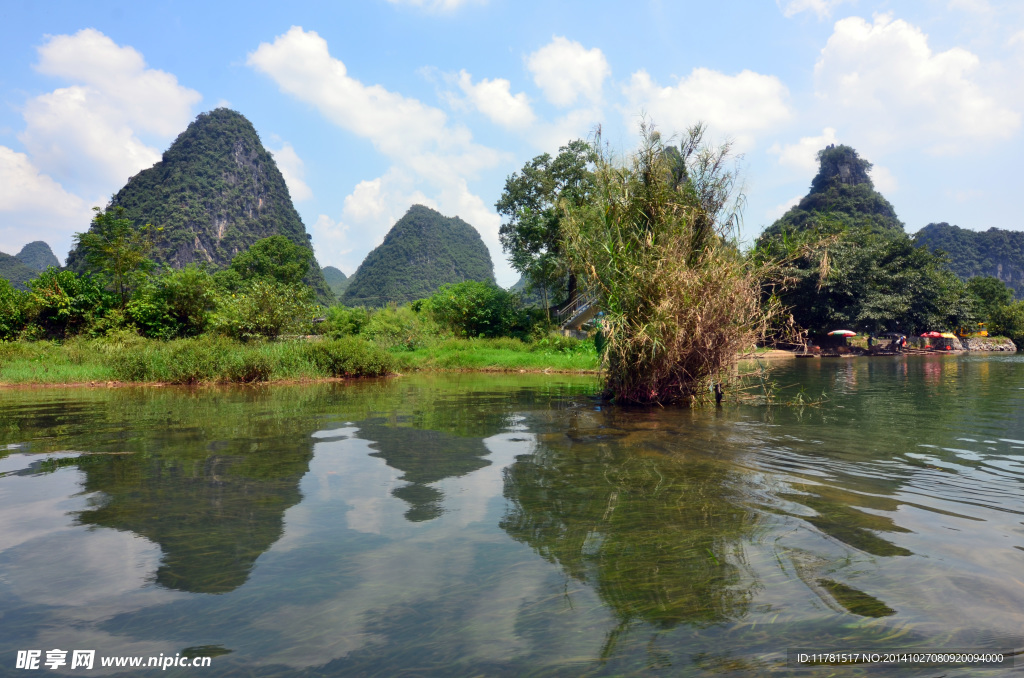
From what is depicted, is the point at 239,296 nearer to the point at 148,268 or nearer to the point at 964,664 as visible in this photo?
the point at 148,268

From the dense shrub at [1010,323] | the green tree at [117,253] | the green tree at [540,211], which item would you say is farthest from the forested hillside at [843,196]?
the green tree at [117,253]

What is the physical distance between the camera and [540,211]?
3950cm

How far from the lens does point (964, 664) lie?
8.22 ft

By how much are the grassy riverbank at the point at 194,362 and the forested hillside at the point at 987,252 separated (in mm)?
113349

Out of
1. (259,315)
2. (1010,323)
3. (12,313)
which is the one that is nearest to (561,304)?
(259,315)

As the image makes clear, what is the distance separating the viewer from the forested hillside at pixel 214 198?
277ft

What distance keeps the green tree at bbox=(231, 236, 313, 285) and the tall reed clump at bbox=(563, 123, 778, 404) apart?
167 feet

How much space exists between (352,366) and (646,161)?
13.7m

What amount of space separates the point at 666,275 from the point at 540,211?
30352mm

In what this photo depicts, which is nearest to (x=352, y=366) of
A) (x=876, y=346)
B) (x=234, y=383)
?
(x=234, y=383)

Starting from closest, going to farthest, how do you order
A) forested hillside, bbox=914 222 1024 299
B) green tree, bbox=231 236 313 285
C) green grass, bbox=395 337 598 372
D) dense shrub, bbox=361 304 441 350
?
green grass, bbox=395 337 598 372 < dense shrub, bbox=361 304 441 350 < green tree, bbox=231 236 313 285 < forested hillside, bbox=914 222 1024 299

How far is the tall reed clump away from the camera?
10.1 metres

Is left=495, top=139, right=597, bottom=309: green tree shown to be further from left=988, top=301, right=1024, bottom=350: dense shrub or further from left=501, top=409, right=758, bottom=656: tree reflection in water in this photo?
left=988, top=301, right=1024, bottom=350: dense shrub

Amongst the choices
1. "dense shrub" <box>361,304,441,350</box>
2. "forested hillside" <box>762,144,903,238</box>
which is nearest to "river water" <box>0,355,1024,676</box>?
"dense shrub" <box>361,304,441,350</box>
